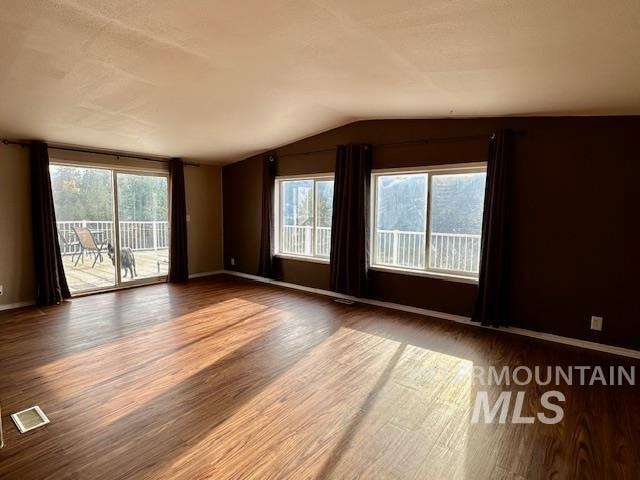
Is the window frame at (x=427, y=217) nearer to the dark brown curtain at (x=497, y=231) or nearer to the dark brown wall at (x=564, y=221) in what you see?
the dark brown wall at (x=564, y=221)

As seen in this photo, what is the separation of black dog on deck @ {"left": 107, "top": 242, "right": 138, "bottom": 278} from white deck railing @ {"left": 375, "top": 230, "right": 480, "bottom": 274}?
4.25 meters

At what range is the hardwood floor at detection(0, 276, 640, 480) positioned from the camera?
179 cm

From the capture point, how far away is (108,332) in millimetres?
3639

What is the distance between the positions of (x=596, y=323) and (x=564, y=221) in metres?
1.04

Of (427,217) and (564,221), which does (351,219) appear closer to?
(427,217)

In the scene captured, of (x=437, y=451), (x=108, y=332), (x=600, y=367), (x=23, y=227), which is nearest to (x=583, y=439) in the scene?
(x=437, y=451)

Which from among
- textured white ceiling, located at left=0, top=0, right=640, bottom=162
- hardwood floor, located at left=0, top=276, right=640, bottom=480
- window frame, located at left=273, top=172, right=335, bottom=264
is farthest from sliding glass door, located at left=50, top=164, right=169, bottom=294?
window frame, located at left=273, top=172, right=335, bottom=264

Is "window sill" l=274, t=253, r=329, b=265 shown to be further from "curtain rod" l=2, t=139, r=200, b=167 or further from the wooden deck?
"curtain rod" l=2, t=139, r=200, b=167

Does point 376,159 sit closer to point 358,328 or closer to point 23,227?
point 358,328

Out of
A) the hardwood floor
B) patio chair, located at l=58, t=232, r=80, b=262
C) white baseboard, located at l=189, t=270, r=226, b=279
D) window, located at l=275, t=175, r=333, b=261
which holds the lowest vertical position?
the hardwood floor

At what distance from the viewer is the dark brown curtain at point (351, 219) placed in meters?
4.72

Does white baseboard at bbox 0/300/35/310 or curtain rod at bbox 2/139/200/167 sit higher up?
curtain rod at bbox 2/139/200/167

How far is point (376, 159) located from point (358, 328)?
7.75ft

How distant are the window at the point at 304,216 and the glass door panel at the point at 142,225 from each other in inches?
84.8
